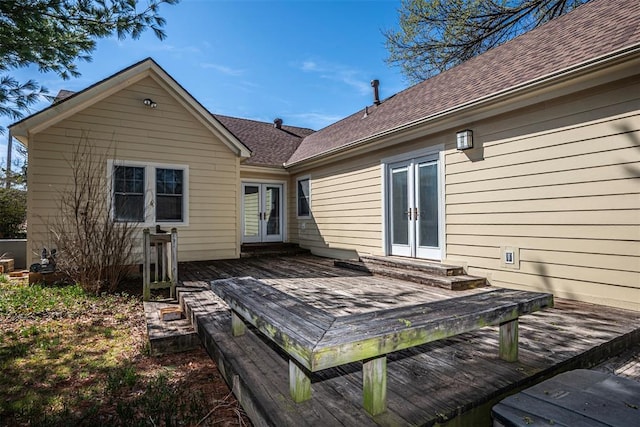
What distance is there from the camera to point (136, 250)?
6871 mm

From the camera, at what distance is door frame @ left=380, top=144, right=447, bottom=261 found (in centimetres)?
548

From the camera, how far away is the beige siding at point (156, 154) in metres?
6.26

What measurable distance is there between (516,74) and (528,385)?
4.23 m

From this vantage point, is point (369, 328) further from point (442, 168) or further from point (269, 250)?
point (269, 250)

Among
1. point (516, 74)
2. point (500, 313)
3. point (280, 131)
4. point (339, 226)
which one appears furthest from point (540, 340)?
point (280, 131)

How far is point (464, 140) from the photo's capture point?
5.03 m

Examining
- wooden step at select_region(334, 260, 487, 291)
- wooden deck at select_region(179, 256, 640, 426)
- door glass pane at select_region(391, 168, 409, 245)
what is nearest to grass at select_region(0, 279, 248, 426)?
wooden deck at select_region(179, 256, 640, 426)

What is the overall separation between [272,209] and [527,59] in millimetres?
7125

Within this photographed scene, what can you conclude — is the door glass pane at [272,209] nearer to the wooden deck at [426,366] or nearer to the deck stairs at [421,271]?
the deck stairs at [421,271]

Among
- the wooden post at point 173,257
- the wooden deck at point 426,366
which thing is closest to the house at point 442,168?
the wooden deck at point 426,366

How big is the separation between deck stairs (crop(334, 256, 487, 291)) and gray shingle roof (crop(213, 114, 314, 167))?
4679mm

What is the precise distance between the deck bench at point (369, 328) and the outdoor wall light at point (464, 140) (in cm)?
309

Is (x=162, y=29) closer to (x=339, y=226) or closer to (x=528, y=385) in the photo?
(x=528, y=385)

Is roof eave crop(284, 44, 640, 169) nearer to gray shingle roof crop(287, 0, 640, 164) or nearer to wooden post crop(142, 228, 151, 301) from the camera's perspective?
gray shingle roof crop(287, 0, 640, 164)
